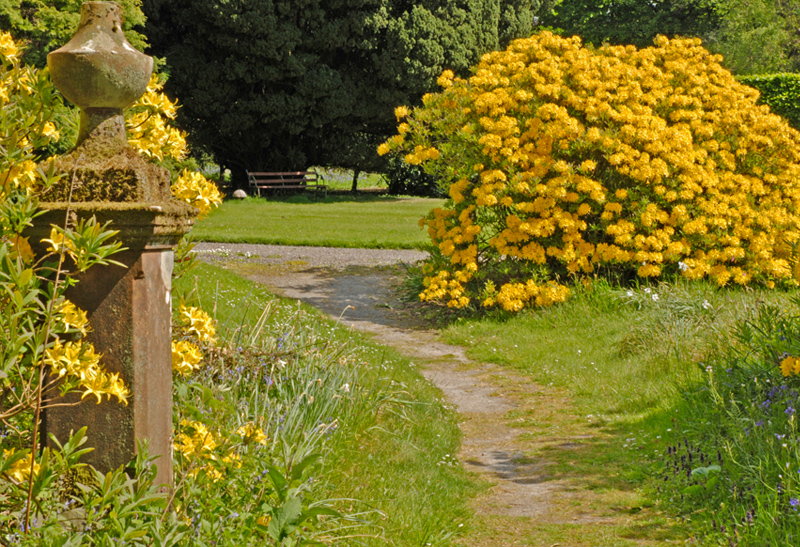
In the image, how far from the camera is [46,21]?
51.7ft

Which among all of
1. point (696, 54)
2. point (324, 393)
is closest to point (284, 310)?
point (324, 393)

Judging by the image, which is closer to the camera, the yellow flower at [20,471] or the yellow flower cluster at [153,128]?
the yellow flower at [20,471]

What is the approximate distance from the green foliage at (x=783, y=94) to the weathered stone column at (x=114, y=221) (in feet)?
64.0

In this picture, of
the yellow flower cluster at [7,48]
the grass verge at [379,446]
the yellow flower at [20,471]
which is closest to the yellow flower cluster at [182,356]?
the grass verge at [379,446]

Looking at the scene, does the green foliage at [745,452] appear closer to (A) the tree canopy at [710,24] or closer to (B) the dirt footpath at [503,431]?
(B) the dirt footpath at [503,431]

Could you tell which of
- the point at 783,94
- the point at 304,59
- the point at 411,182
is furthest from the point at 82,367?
the point at 411,182

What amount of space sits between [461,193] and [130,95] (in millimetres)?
6417

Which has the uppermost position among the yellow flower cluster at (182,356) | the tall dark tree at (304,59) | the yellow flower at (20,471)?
the tall dark tree at (304,59)

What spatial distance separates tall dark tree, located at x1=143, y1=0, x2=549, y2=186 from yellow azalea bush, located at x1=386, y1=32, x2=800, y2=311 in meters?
14.4

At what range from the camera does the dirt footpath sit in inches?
144

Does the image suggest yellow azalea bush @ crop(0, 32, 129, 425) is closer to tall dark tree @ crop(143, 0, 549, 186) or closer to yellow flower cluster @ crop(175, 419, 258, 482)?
yellow flower cluster @ crop(175, 419, 258, 482)

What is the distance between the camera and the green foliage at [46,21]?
49.5ft

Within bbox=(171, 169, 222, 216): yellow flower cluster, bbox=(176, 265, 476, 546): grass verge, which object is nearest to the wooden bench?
bbox=(176, 265, 476, 546): grass verge

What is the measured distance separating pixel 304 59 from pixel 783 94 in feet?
44.3
